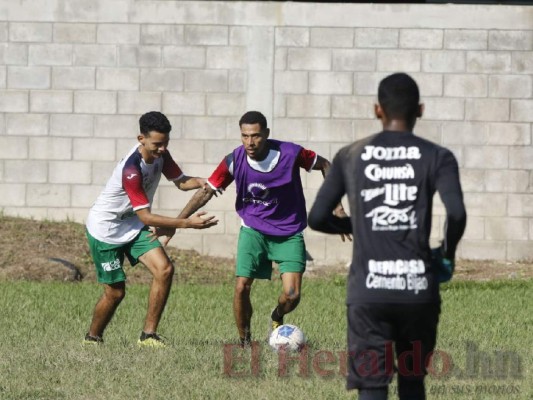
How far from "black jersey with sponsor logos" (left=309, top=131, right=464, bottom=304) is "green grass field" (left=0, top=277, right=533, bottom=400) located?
6.88 feet

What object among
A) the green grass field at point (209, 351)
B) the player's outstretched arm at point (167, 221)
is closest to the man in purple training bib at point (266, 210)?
the player's outstretched arm at point (167, 221)

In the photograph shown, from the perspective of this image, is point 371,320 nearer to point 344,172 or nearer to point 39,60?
point 344,172

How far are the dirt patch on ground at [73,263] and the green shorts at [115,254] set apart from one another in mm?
5469

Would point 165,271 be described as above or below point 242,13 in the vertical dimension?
below

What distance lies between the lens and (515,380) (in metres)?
8.16

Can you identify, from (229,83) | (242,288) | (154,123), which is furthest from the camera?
(229,83)

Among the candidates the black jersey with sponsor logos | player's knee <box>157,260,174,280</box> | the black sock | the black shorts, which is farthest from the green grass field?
the black jersey with sponsor logos

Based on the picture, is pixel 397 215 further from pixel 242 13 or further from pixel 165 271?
pixel 242 13

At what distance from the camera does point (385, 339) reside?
18.6 feet

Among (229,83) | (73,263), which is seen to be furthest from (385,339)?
(229,83)

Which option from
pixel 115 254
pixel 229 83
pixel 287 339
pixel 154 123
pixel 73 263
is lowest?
pixel 73 263

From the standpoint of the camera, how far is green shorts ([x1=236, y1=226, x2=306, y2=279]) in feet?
31.8

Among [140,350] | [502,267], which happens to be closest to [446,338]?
[140,350]

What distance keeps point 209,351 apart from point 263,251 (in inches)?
41.7
